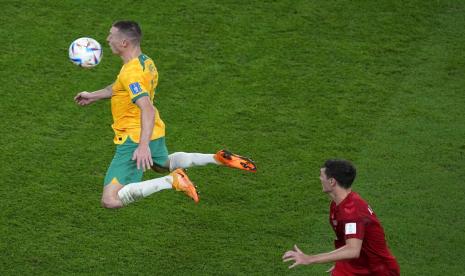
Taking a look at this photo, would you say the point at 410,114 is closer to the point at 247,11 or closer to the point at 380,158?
the point at 380,158

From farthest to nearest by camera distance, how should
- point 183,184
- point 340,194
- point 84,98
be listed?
1. point 84,98
2. point 183,184
3. point 340,194

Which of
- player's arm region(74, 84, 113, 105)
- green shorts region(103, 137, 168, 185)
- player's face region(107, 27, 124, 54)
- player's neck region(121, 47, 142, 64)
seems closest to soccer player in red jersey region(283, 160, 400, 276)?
green shorts region(103, 137, 168, 185)

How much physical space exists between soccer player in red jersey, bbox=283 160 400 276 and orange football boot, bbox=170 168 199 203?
1.56 meters

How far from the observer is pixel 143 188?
9.55m

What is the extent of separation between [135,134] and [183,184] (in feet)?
2.46

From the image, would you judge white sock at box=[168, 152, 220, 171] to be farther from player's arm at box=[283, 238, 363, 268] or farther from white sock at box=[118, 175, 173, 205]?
player's arm at box=[283, 238, 363, 268]

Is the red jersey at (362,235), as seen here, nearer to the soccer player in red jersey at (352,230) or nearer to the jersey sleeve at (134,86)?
the soccer player in red jersey at (352,230)

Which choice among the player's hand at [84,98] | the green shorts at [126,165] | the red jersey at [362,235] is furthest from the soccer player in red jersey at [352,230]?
the player's hand at [84,98]

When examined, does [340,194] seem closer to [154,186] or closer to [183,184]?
[183,184]

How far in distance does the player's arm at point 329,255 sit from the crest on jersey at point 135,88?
2.32m

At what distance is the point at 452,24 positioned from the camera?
46.7ft

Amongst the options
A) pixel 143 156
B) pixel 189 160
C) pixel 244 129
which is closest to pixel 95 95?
pixel 189 160

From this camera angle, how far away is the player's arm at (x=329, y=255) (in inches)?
303

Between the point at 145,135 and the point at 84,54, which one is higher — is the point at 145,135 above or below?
below
